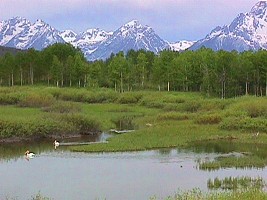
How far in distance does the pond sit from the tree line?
5214cm

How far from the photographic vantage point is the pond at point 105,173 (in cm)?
3048

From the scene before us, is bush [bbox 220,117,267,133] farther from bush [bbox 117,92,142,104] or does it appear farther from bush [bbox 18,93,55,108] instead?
bush [bbox 117,92,142,104]

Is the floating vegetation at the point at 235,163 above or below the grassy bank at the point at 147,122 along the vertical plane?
below

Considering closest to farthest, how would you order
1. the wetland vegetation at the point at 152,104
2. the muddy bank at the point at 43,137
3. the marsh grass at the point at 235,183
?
1. the marsh grass at the point at 235,183
2. the wetland vegetation at the point at 152,104
3. the muddy bank at the point at 43,137

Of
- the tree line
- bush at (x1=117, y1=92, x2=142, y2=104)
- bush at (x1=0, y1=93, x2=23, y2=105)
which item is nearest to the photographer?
bush at (x1=0, y1=93, x2=23, y2=105)

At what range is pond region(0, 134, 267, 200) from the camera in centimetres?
3048

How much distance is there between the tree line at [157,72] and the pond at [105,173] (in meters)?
52.1

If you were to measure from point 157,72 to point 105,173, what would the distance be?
75.1 metres

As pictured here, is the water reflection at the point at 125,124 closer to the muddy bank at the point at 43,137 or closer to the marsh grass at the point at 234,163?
the muddy bank at the point at 43,137

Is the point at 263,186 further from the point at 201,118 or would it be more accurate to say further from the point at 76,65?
the point at 76,65

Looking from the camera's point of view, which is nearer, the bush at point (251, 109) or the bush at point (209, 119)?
the bush at point (209, 119)

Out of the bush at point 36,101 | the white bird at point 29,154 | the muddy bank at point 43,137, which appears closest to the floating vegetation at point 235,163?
the white bird at point 29,154

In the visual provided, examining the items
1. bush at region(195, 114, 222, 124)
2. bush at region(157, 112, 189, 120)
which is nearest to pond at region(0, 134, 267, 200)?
bush at region(195, 114, 222, 124)

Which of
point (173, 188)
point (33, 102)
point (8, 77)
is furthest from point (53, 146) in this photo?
point (8, 77)
